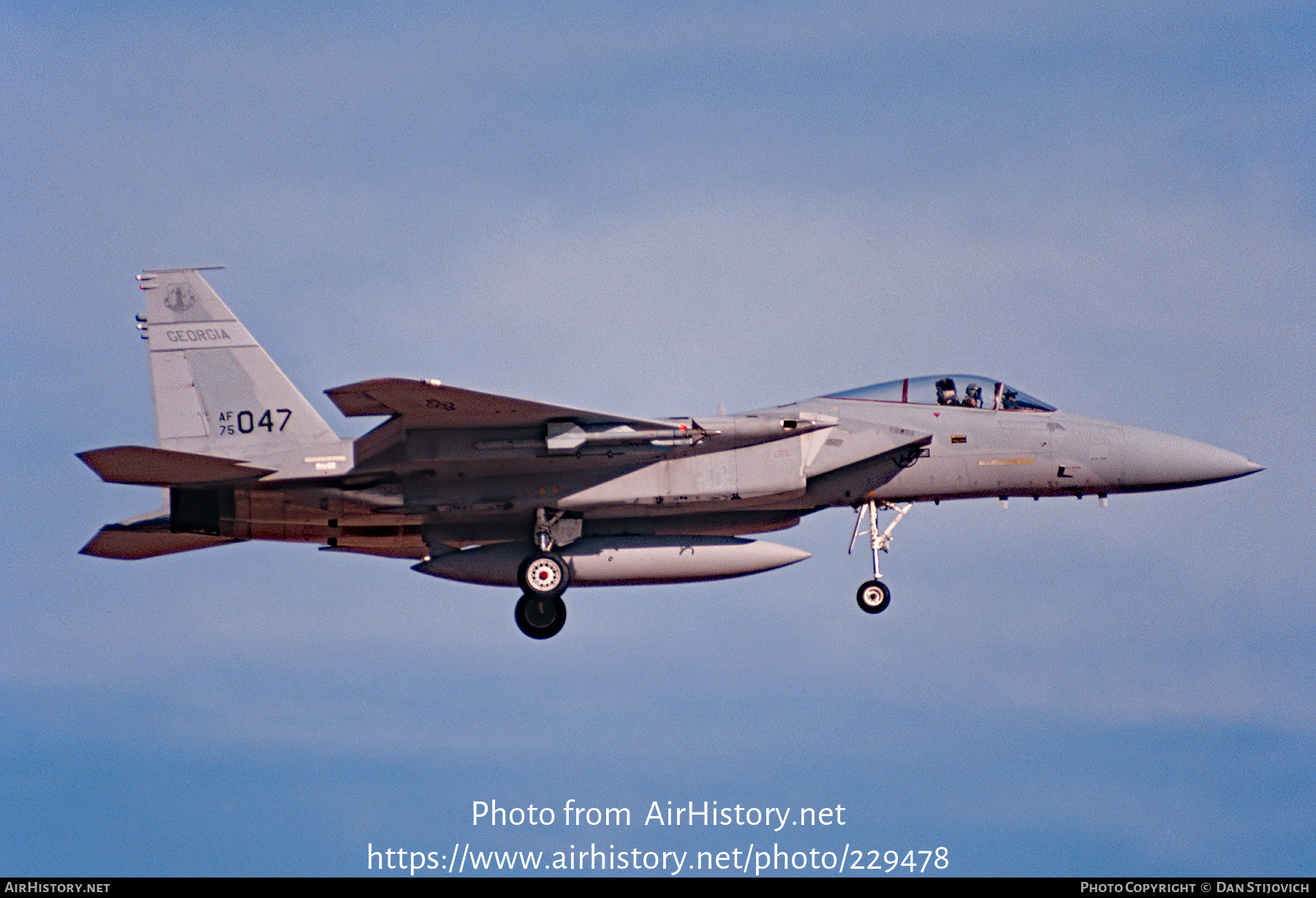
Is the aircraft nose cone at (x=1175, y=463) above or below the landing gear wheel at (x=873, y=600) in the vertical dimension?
above

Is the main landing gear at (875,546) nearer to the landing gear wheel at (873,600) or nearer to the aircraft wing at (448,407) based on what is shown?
the landing gear wheel at (873,600)

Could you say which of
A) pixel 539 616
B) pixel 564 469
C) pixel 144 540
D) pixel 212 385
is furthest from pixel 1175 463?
pixel 144 540

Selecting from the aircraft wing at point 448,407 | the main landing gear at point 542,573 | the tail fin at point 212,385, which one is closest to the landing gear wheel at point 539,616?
the main landing gear at point 542,573

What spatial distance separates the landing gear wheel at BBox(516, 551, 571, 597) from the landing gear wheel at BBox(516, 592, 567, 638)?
22 centimetres

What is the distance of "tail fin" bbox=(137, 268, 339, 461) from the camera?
21.3 meters

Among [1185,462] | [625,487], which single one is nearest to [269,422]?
[625,487]

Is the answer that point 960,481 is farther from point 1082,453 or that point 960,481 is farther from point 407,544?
point 407,544

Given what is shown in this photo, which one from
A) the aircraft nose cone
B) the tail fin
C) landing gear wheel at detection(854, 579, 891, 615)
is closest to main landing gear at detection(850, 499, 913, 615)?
landing gear wheel at detection(854, 579, 891, 615)

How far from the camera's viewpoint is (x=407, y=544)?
2272 centimetres

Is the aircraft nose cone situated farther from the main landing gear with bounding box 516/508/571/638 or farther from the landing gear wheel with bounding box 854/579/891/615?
the main landing gear with bounding box 516/508/571/638

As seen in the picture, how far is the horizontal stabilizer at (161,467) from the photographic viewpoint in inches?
758

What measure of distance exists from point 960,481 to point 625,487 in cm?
471

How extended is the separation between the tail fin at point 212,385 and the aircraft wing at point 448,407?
1.81 meters

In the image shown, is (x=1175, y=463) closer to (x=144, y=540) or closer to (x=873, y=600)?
(x=873, y=600)
